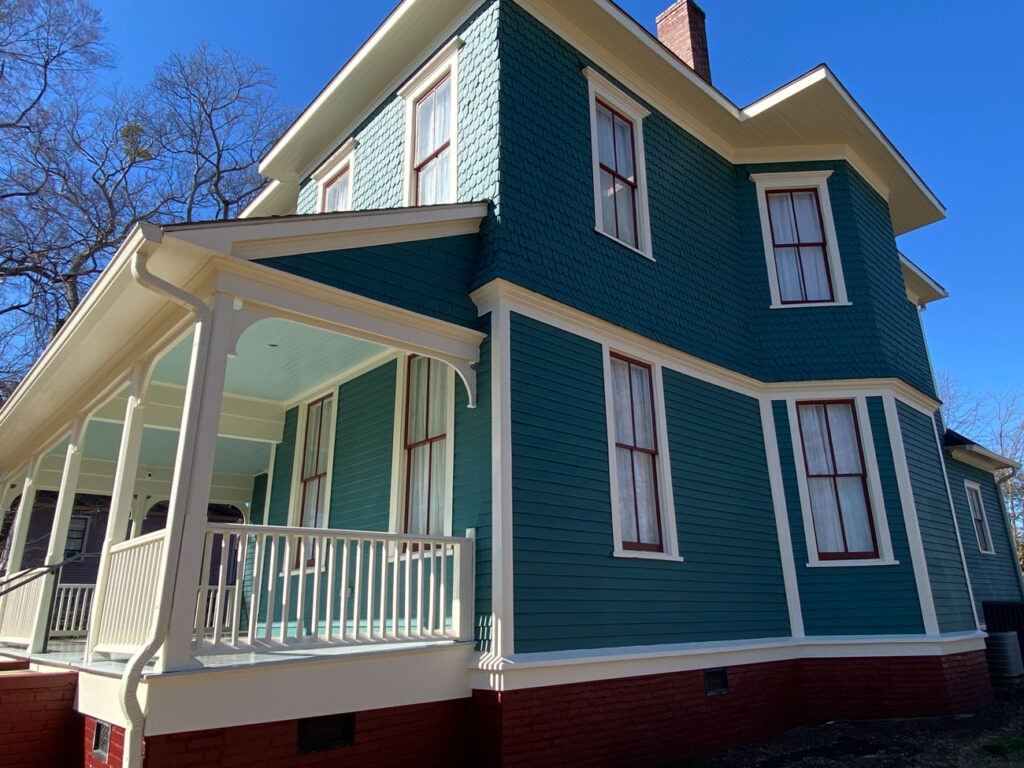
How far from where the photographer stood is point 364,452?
872 cm

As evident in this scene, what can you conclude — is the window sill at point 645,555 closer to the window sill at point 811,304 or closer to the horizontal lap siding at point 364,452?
the horizontal lap siding at point 364,452

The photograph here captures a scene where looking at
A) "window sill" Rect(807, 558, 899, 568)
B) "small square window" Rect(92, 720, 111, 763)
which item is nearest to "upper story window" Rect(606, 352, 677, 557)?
"window sill" Rect(807, 558, 899, 568)

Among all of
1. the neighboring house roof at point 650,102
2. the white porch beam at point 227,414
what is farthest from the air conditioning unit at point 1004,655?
the white porch beam at point 227,414

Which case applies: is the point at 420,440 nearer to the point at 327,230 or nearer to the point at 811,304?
the point at 327,230

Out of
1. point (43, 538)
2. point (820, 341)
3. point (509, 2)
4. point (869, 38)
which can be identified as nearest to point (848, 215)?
point (820, 341)

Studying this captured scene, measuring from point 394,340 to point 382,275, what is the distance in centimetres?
60

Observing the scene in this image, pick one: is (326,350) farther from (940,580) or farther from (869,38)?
(869,38)

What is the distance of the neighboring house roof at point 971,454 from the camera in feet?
45.0

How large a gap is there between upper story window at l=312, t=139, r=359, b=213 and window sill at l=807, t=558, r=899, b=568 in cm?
819

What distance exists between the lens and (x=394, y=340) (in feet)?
21.3

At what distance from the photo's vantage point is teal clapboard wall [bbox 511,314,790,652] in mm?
6461

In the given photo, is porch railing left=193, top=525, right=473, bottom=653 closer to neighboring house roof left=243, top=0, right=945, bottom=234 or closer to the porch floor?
the porch floor

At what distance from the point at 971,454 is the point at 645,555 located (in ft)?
34.0

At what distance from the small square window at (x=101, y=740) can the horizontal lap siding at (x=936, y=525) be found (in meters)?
9.04
